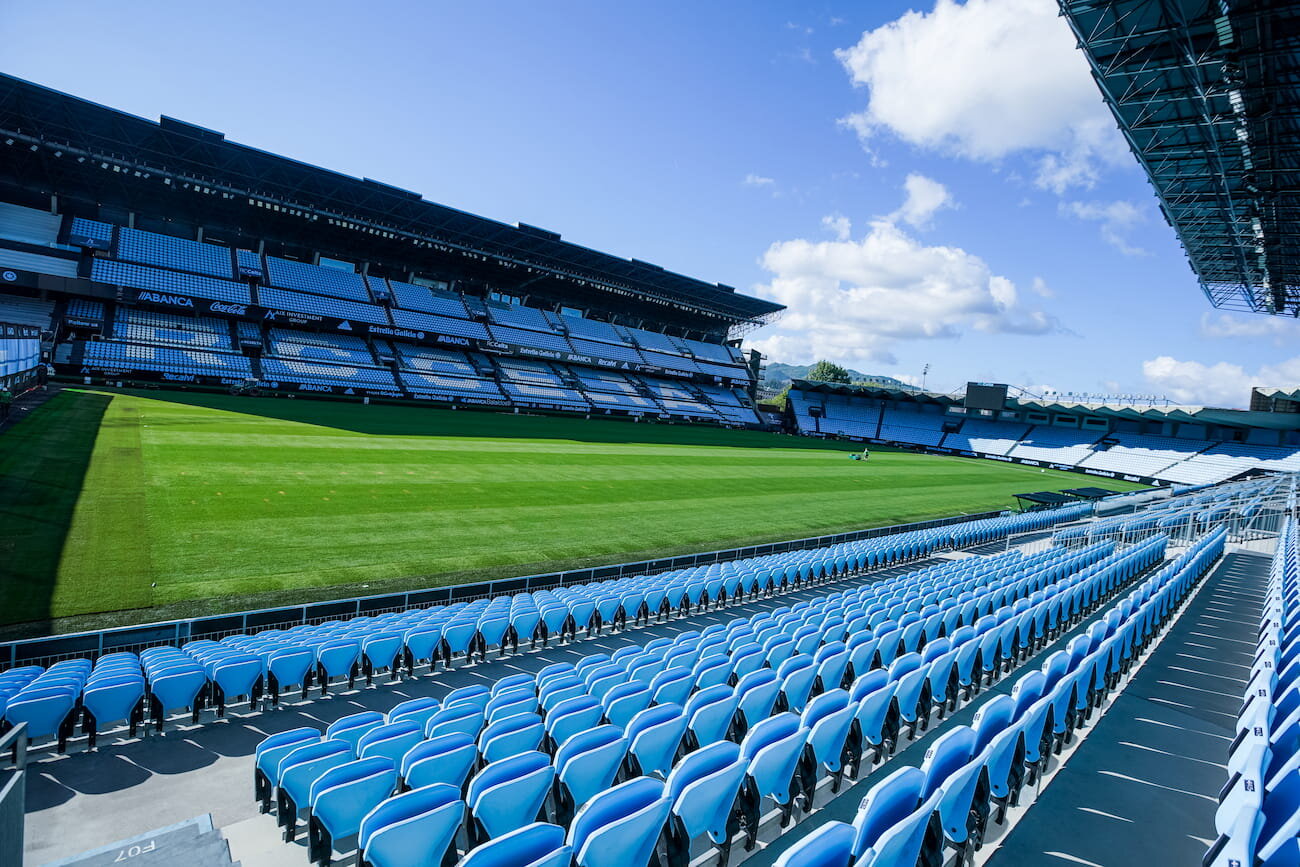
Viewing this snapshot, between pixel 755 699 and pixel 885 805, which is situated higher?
pixel 885 805

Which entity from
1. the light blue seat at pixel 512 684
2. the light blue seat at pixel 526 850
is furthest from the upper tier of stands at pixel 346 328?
the light blue seat at pixel 526 850

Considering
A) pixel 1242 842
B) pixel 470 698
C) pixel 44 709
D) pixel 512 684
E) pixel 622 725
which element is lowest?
pixel 44 709

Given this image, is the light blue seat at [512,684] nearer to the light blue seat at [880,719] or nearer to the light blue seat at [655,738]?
the light blue seat at [655,738]

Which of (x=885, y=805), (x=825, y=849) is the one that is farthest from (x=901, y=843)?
(x=825, y=849)

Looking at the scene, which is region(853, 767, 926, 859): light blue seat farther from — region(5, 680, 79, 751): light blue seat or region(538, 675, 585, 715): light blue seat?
region(5, 680, 79, 751): light blue seat

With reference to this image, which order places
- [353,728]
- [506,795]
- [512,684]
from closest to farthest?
1. [506,795]
2. [353,728]
3. [512,684]

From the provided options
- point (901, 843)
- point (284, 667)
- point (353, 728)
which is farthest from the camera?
point (284, 667)

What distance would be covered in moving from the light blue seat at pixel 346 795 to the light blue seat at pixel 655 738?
165 centimetres

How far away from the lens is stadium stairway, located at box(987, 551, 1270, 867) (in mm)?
4699

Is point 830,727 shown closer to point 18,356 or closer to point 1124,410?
point 18,356

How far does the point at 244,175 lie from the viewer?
143 ft

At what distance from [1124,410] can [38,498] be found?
72.4m

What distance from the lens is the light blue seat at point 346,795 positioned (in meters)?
3.92

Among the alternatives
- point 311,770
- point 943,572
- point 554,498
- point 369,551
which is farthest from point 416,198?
point 311,770
